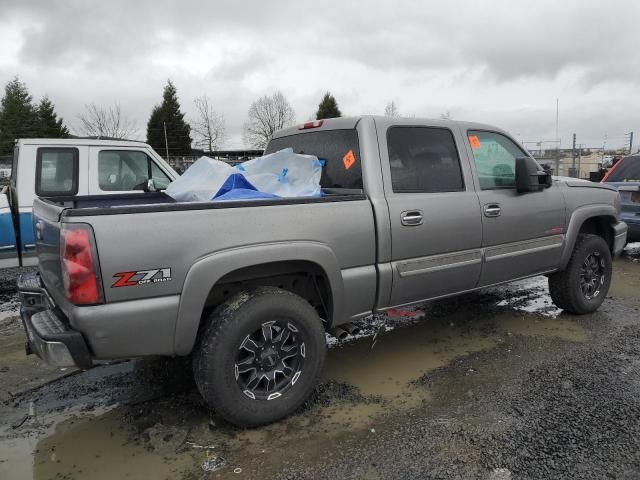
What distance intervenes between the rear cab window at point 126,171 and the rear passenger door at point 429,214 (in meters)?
4.09

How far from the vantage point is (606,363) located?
13.0 feet

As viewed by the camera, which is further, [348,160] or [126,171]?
[126,171]

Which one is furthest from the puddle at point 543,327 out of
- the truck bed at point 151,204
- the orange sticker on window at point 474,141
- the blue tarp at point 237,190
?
the blue tarp at point 237,190

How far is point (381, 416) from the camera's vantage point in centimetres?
321

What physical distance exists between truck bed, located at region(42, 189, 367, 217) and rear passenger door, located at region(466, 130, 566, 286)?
52.4 inches

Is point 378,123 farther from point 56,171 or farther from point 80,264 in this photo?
point 56,171

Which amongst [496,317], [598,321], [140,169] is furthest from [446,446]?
[140,169]

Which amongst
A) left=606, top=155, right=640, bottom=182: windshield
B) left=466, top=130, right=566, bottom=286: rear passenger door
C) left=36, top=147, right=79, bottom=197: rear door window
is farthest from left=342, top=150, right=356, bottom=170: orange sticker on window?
left=606, top=155, right=640, bottom=182: windshield

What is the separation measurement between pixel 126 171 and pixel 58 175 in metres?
0.84

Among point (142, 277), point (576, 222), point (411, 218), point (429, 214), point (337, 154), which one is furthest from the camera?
point (576, 222)

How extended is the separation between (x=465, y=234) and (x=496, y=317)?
1718mm

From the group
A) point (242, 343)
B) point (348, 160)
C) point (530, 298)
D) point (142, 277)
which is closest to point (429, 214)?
point (348, 160)

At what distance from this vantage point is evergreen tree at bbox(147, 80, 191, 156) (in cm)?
4822

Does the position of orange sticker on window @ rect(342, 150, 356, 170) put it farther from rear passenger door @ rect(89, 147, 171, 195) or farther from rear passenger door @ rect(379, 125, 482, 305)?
rear passenger door @ rect(89, 147, 171, 195)
